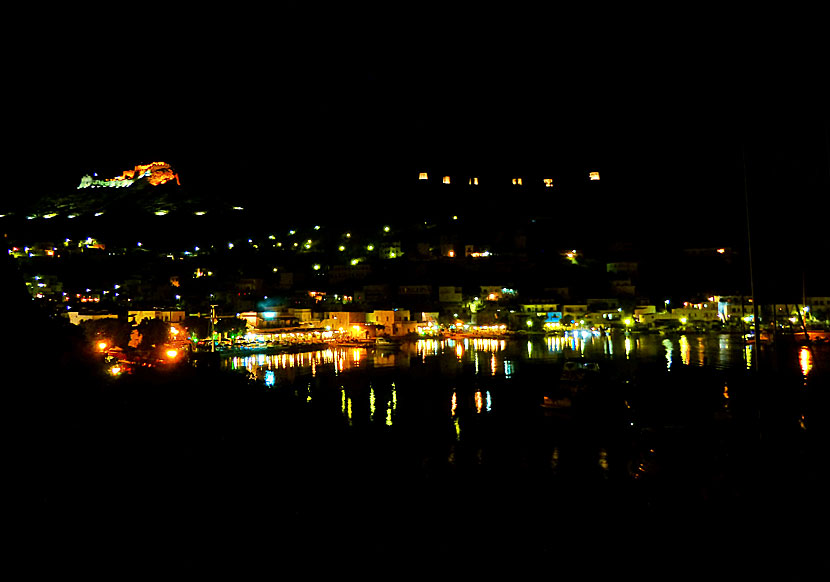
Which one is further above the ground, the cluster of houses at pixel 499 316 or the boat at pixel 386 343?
the cluster of houses at pixel 499 316

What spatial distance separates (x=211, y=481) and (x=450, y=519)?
10.0ft

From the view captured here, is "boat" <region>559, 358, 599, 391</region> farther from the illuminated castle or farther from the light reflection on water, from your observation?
the illuminated castle

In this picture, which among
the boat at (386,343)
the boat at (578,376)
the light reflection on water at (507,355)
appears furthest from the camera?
the boat at (386,343)

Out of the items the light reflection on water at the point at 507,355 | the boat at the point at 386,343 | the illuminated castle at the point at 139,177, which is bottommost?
the light reflection on water at the point at 507,355

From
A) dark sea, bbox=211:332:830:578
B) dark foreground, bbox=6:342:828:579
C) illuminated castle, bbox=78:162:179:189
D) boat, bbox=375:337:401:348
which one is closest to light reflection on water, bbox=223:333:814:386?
boat, bbox=375:337:401:348

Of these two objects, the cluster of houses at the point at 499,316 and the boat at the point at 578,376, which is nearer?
the boat at the point at 578,376

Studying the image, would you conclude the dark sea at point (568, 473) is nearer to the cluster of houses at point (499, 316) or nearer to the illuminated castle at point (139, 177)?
the cluster of houses at point (499, 316)

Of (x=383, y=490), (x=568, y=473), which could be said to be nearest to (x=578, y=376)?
(x=568, y=473)

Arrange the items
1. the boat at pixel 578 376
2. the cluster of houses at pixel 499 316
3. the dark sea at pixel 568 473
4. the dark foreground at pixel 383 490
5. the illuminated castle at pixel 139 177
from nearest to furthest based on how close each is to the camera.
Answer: the dark foreground at pixel 383 490 → the dark sea at pixel 568 473 → the boat at pixel 578 376 → the cluster of houses at pixel 499 316 → the illuminated castle at pixel 139 177

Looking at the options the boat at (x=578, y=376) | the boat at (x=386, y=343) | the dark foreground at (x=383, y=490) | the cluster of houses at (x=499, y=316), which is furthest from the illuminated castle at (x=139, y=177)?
the boat at (x=578, y=376)

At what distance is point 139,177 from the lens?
60156mm

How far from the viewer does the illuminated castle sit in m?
59.2

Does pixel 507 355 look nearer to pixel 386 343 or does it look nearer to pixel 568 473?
pixel 386 343

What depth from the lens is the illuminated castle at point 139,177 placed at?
2333 inches
